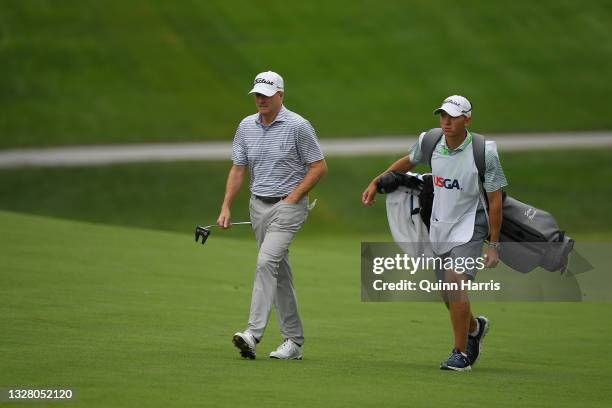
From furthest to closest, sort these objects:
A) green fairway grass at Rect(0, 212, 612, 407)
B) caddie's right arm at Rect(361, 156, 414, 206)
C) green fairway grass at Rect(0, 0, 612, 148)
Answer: green fairway grass at Rect(0, 0, 612, 148) < caddie's right arm at Rect(361, 156, 414, 206) < green fairway grass at Rect(0, 212, 612, 407)

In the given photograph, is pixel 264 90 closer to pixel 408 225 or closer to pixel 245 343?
pixel 408 225

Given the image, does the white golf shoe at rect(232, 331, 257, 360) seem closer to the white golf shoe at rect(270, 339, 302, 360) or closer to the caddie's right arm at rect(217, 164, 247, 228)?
the white golf shoe at rect(270, 339, 302, 360)

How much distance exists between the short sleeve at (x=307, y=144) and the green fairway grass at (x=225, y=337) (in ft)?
5.35

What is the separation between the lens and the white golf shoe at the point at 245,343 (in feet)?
33.1

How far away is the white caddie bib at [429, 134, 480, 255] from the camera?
10.0 m

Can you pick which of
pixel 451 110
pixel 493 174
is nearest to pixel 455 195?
pixel 493 174

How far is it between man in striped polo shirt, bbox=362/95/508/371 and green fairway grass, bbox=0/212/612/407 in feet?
1.66

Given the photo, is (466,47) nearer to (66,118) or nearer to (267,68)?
(267,68)

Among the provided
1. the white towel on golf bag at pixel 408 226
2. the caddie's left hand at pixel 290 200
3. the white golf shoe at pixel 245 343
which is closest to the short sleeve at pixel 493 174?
the white towel on golf bag at pixel 408 226

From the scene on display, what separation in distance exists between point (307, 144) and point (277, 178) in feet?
1.19

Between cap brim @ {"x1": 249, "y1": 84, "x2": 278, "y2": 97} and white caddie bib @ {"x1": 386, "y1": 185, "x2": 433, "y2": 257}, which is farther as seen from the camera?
white caddie bib @ {"x1": 386, "y1": 185, "x2": 433, "y2": 257}

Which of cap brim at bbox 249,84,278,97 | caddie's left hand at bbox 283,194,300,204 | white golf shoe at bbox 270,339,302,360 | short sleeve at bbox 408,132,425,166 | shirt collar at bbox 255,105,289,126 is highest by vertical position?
cap brim at bbox 249,84,278,97

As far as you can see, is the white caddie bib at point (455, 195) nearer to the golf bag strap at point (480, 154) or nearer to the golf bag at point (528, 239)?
the golf bag strap at point (480, 154)

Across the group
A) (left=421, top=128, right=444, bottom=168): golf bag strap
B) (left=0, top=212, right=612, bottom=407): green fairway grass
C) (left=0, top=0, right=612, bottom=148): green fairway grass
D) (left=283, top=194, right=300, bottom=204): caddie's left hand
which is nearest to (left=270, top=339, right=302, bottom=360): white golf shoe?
(left=0, top=212, right=612, bottom=407): green fairway grass
